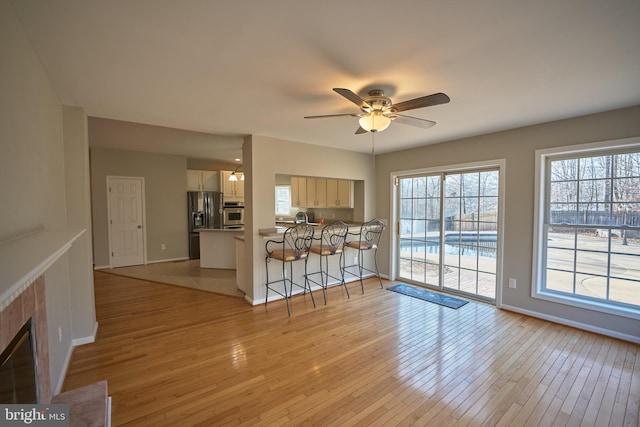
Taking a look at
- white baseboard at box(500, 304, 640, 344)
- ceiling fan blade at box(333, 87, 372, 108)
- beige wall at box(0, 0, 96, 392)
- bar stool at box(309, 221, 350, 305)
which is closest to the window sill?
white baseboard at box(500, 304, 640, 344)

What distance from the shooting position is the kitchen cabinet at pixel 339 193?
5.64 meters

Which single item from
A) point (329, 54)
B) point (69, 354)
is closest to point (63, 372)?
point (69, 354)

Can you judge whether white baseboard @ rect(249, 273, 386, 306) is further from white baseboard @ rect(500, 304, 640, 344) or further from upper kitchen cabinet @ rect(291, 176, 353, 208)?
white baseboard @ rect(500, 304, 640, 344)

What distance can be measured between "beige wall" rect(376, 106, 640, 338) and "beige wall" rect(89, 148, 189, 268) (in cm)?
573

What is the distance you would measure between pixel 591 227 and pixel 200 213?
7.05 metres

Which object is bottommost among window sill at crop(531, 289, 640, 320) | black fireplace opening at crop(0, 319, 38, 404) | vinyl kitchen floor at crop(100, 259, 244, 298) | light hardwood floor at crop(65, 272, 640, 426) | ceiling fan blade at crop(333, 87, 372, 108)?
light hardwood floor at crop(65, 272, 640, 426)

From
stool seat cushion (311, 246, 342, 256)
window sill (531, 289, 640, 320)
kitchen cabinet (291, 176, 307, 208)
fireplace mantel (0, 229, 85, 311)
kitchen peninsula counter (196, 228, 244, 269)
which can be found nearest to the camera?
fireplace mantel (0, 229, 85, 311)

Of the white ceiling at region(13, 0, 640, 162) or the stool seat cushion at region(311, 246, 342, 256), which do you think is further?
the stool seat cushion at region(311, 246, 342, 256)

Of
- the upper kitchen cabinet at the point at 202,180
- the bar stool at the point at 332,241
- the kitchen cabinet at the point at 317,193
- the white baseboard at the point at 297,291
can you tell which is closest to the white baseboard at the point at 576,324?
the white baseboard at the point at 297,291

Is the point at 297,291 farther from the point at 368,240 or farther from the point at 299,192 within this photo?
the point at 299,192

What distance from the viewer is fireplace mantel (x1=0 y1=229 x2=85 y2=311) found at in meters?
0.72

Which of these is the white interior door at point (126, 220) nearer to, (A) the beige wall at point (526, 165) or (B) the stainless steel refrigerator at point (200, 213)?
(B) the stainless steel refrigerator at point (200, 213)

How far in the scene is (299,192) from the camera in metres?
6.45

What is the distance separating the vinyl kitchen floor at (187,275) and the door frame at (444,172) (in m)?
2.80
